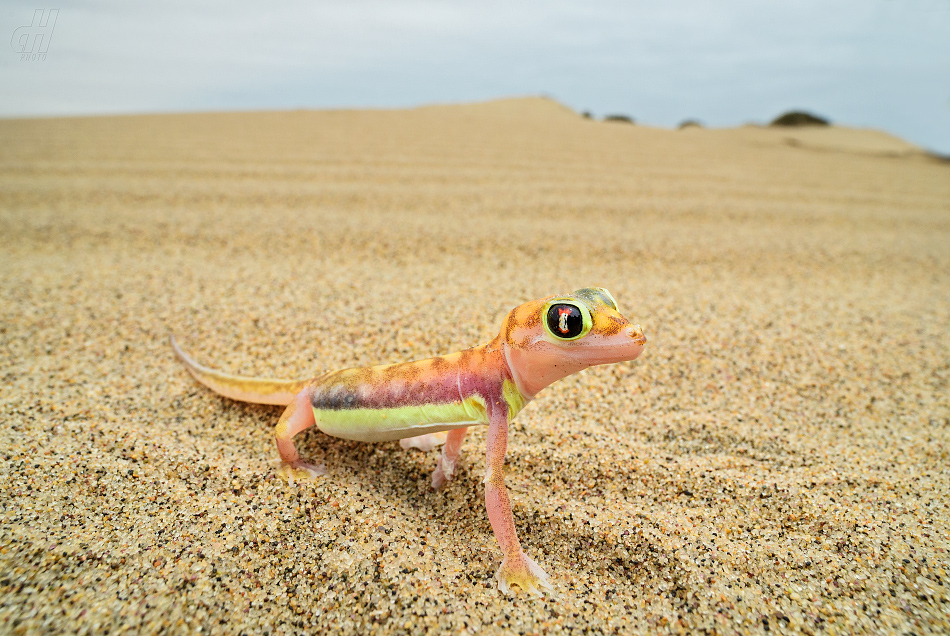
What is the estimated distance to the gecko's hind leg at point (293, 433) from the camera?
5.12 feet

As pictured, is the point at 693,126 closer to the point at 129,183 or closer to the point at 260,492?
the point at 129,183

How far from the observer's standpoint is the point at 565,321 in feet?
3.87

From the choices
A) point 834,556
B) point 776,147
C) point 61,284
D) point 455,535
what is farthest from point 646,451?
point 776,147

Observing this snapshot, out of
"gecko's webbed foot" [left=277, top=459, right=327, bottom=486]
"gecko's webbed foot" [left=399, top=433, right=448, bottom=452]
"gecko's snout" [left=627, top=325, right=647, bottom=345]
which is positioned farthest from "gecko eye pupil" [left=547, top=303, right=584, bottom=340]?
"gecko's webbed foot" [left=277, top=459, right=327, bottom=486]

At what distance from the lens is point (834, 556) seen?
1423 mm

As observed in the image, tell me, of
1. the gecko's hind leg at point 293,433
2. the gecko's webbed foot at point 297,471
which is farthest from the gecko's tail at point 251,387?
the gecko's webbed foot at point 297,471

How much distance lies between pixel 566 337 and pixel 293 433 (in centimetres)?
89

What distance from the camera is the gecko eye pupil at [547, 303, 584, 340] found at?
118 centimetres

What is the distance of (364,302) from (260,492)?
1.43 m

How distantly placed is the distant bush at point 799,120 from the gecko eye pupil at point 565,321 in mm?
15233

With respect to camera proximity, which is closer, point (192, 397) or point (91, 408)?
point (91, 408)

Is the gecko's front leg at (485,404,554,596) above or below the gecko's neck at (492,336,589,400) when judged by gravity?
below

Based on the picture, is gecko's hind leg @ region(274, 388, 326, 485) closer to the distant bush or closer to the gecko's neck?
the gecko's neck

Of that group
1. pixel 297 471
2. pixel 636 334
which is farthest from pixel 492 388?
pixel 297 471
